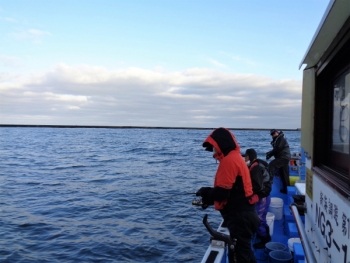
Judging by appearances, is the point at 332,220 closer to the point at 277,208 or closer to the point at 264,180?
the point at 264,180

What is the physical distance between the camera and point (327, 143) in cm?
313

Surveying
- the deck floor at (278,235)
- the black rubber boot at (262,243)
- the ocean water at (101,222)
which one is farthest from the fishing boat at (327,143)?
the ocean water at (101,222)

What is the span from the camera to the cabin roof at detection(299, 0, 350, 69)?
1.91 meters

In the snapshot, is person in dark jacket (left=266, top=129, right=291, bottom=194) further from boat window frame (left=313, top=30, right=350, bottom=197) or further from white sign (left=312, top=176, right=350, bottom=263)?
white sign (left=312, top=176, right=350, bottom=263)

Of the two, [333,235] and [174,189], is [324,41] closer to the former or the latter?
[333,235]

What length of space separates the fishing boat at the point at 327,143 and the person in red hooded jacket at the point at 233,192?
8.8 inches

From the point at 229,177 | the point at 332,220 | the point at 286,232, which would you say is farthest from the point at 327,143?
the point at 286,232

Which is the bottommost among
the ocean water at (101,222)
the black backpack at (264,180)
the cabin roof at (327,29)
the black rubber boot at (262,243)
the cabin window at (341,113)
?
the ocean water at (101,222)

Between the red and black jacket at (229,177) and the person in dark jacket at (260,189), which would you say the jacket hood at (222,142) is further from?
the person in dark jacket at (260,189)

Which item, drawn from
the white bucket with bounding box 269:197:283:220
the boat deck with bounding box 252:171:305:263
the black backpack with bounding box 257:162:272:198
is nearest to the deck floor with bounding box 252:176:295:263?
the boat deck with bounding box 252:171:305:263

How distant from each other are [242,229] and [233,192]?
49 centimetres

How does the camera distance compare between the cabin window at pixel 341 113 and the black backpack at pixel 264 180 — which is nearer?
the cabin window at pixel 341 113

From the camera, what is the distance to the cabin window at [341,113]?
239 cm

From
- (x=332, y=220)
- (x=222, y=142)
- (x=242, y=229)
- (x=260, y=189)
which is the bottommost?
(x=242, y=229)
